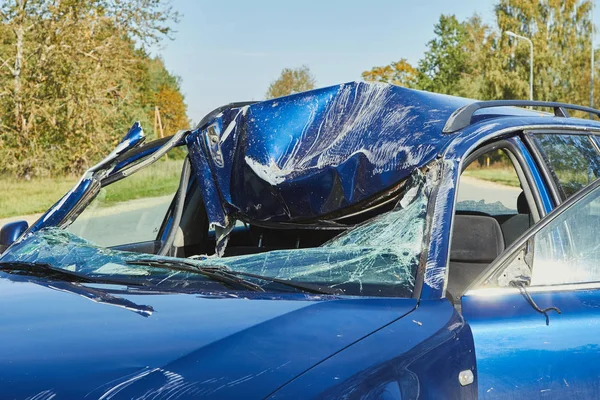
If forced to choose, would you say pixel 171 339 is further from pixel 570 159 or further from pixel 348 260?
pixel 570 159

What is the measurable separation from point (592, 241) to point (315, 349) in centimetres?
137

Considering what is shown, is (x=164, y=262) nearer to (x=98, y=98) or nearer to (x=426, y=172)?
(x=426, y=172)

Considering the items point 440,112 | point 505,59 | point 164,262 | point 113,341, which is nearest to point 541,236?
point 440,112

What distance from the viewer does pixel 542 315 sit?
2439 millimetres

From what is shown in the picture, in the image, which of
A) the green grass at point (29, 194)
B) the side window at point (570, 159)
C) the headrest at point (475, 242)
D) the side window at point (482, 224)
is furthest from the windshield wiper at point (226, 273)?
the green grass at point (29, 194)

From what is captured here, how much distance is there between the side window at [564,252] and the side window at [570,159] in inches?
9.4

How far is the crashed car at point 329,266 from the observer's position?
6.28ft

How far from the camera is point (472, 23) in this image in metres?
65.2

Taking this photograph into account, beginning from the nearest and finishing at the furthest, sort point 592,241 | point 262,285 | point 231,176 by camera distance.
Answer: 1. point 262,285
2. point 592,241
3. point 231,176

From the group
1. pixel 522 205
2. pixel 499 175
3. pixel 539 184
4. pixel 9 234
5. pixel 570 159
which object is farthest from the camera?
pixel 522 205

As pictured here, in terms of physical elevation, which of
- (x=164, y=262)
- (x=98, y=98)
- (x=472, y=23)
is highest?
(x=472, y=23)

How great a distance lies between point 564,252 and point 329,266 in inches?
31.9

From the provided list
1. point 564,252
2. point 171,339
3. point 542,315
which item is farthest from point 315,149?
point 171,339

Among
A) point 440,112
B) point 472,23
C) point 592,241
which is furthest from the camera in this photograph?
point 472,23
